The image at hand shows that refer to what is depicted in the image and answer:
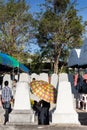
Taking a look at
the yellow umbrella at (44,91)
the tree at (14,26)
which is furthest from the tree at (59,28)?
the yellow umbrella at (44,91)

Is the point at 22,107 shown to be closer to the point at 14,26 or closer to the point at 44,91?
the point at 44,91

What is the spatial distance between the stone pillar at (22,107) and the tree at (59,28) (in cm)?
3743

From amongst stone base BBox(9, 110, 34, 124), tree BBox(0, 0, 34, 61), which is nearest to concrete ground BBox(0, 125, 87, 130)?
stone base BBox(9, 110, 34, 124)

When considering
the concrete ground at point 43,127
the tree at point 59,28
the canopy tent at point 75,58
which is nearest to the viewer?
the concrete ground at point 43,127

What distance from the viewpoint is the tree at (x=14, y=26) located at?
43.1 m

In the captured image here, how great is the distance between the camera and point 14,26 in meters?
43.6

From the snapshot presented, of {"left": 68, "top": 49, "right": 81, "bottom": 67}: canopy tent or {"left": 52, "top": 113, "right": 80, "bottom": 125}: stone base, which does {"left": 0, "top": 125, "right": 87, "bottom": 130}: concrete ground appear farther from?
{"left": 68, "top": 49, "right": 81, "bottom": 67}: canopy tent

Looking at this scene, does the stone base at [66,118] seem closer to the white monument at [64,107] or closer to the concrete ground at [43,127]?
the white monument at [64,107]

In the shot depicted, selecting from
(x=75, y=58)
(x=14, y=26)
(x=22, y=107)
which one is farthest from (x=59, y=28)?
(x=22, y=107)

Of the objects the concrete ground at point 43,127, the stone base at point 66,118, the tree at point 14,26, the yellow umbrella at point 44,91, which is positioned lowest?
the concrete ground at point 43,127

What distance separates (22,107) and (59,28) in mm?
38382

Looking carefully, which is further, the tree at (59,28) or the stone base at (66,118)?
the tree at (59,28)

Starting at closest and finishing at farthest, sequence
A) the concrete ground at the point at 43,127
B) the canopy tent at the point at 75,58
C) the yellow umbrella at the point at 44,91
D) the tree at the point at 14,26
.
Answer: the concrete ground at the point at 43,127, the yellow umbrella at the point at 44,91, the canopy tent at the point at 75,58, the tree at the point at 14,26

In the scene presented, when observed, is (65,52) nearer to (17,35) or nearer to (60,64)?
(60,64)
